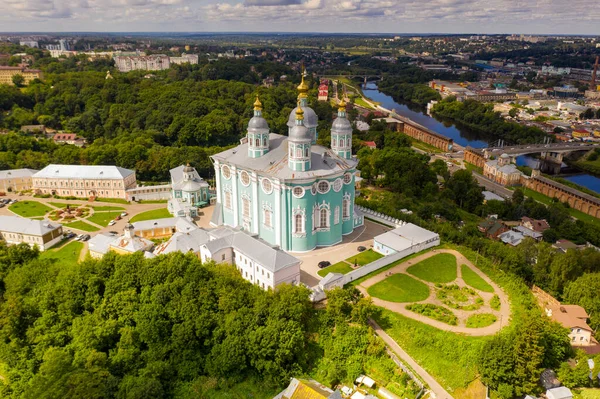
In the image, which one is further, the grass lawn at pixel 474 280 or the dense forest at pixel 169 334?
the grass lawn at pixel 474 280

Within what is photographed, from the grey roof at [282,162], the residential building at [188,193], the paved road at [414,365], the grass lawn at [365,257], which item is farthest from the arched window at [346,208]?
the residential building at [188,193]

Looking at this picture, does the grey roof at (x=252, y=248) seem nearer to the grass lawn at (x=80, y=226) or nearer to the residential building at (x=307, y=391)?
the residential building at (x=307, y=391)

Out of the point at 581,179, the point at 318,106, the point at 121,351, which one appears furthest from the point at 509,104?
the point at 121,351

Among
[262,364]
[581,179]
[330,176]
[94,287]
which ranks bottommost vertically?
[581,179]

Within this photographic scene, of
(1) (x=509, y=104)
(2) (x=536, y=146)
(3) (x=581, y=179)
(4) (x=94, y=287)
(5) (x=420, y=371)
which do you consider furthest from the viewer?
(1) (x=509, y=104)

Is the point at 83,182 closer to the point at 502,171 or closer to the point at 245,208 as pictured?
the point at 245,208

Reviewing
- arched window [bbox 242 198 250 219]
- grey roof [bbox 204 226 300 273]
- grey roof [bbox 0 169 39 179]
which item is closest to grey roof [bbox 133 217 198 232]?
arched window [bbox 242 198 250 219]

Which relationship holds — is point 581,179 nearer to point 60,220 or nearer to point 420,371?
point 420,371

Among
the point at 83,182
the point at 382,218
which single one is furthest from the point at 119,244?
the point at 382,218
